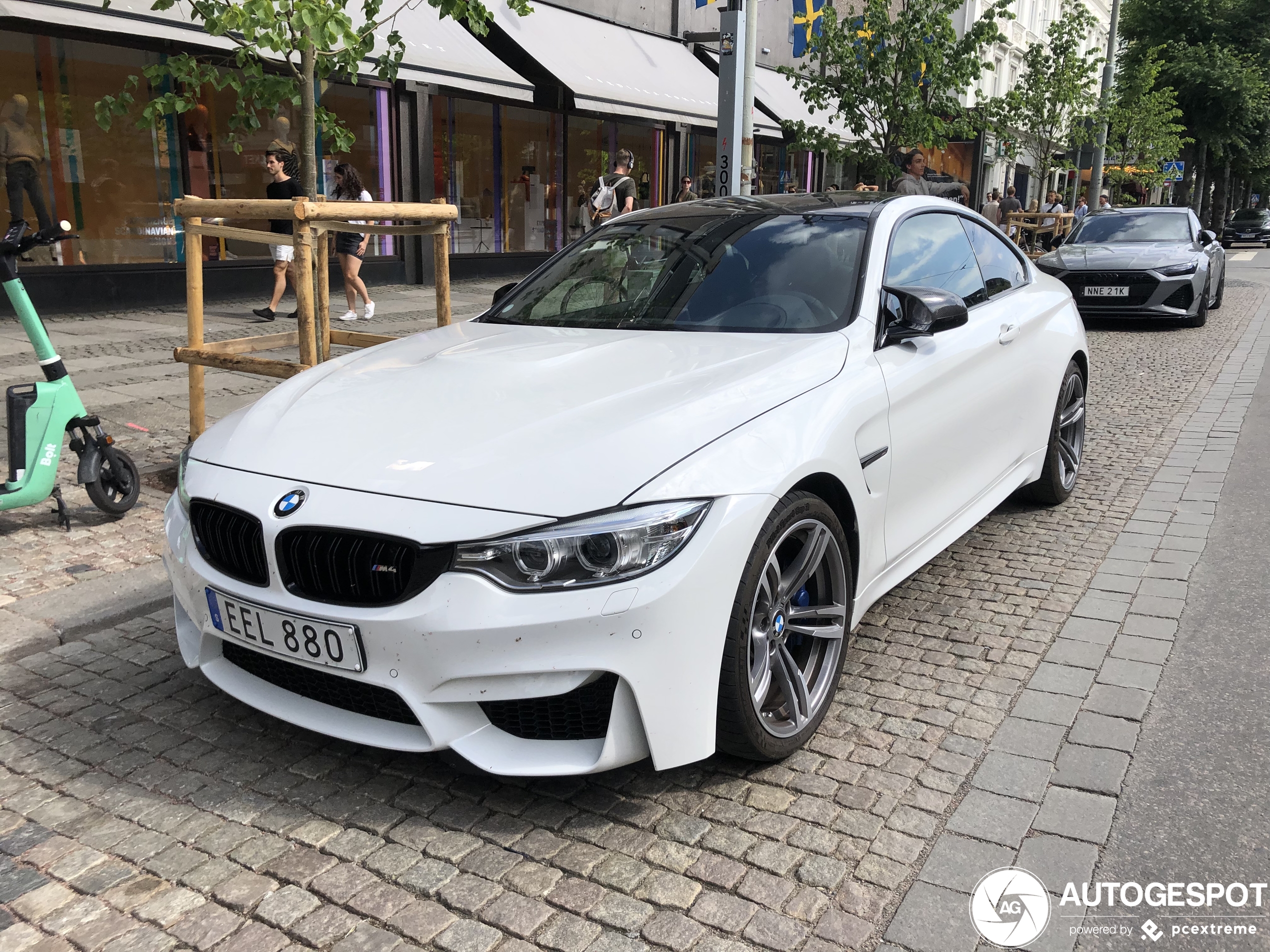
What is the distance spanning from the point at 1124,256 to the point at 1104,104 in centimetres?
1474

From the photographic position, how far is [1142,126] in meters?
33.2

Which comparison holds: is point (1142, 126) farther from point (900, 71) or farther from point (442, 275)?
point (442, 275)

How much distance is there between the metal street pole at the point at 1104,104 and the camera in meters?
27.3

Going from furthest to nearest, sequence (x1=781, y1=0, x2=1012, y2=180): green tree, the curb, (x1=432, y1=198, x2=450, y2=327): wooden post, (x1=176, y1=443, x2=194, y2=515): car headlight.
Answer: (x1=781, y1=0, x2=1012, y2=180): green tree < (x1=432, y1=198, x2=450, y2=327): wooden post < the curb < (x1=176, y1=443, x2=194, y2=515): car headlight

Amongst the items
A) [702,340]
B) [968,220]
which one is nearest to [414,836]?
[702,340]

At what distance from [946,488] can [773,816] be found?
1625 mm

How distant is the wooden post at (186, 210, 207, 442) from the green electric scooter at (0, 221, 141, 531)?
53 centimetres

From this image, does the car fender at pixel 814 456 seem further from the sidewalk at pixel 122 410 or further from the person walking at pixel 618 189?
the person walking at pixel 618 189

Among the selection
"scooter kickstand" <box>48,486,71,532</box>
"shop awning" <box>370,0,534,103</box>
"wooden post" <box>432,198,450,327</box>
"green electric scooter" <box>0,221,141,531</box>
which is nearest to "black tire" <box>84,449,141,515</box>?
"green electric scooter" <box>0,221,141,531</box>

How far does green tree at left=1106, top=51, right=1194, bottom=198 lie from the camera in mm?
32594

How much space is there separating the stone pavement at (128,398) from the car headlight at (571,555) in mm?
2452

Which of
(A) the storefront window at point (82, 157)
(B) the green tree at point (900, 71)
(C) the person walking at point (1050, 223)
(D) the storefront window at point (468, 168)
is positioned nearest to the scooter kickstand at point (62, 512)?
(A) the storefront window at point (82, 157)

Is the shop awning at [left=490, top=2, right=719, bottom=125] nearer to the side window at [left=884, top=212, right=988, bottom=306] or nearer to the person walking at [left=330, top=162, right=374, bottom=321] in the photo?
the person walking at [left=330, top=162, right=374, bottom=321]

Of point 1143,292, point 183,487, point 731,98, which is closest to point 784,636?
point 183,487
